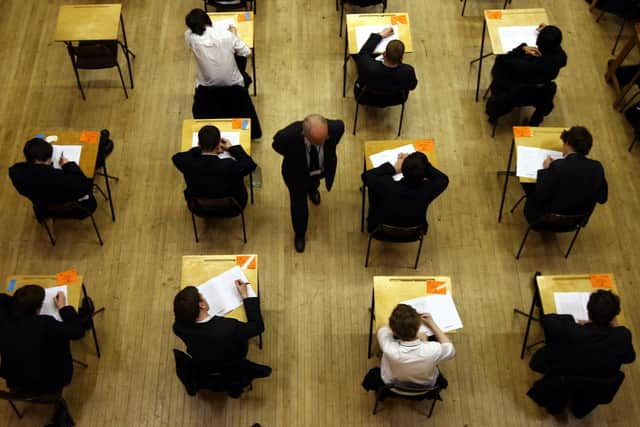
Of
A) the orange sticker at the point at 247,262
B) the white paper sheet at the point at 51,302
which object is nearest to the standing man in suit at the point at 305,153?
the orange sticker at the point at 247,262

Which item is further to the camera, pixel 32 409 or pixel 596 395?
pixel 32 409

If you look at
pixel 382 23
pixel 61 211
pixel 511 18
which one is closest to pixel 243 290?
pixel 61 211

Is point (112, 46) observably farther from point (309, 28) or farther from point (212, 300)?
point (212, 300)

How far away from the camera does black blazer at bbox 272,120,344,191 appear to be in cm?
539

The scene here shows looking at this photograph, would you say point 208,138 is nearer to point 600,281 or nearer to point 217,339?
point 217,339

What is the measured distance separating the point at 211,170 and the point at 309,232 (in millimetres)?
1254

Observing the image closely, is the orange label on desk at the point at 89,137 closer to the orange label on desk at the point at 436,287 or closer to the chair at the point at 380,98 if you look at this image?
the chair at the point at 380,98

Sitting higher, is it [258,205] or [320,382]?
[258,205]

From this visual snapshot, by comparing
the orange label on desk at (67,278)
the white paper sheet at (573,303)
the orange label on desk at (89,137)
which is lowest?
the orange label on desk at (67,278)

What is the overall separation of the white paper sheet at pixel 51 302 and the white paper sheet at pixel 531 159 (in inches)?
146

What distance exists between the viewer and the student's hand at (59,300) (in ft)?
16.5

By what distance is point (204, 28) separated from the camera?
6.07 meters

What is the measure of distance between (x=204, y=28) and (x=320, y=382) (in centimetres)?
322

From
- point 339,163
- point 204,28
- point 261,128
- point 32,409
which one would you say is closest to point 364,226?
point 339,163
